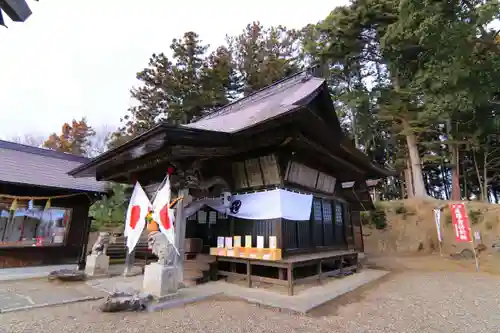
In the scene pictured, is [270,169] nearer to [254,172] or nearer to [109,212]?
[254,172]

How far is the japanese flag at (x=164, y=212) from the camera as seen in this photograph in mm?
5605

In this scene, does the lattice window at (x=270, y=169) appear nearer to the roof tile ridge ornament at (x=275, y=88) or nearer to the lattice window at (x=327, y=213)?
the lattice window at (x=327, y=213)

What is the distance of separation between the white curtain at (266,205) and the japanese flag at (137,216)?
1.01 metres

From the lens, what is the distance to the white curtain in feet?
21.4

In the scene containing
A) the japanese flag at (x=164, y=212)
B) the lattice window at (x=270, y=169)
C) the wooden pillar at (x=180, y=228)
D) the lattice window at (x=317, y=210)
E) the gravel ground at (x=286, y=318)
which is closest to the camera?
the gravel ground at (x=286, y=318)

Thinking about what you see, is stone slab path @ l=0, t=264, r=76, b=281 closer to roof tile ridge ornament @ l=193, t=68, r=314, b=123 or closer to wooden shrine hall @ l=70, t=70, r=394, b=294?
wooden shrine hall @ l=70, t=70, r=394, b=294

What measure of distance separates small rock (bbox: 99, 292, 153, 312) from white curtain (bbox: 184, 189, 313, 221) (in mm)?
1974

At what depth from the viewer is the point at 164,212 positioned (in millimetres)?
5832

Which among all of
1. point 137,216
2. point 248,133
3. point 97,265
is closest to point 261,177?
point 248,133

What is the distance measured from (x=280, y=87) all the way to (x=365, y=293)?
23.9ft

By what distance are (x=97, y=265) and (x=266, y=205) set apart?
5.41 m

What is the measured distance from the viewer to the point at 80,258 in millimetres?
9773

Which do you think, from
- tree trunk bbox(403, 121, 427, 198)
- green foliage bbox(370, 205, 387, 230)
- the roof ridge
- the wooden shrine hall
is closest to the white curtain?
the wooden shrine hall

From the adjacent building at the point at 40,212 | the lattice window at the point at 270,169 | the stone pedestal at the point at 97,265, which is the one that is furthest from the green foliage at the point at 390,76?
the stone pedestal at the point at 97,265
